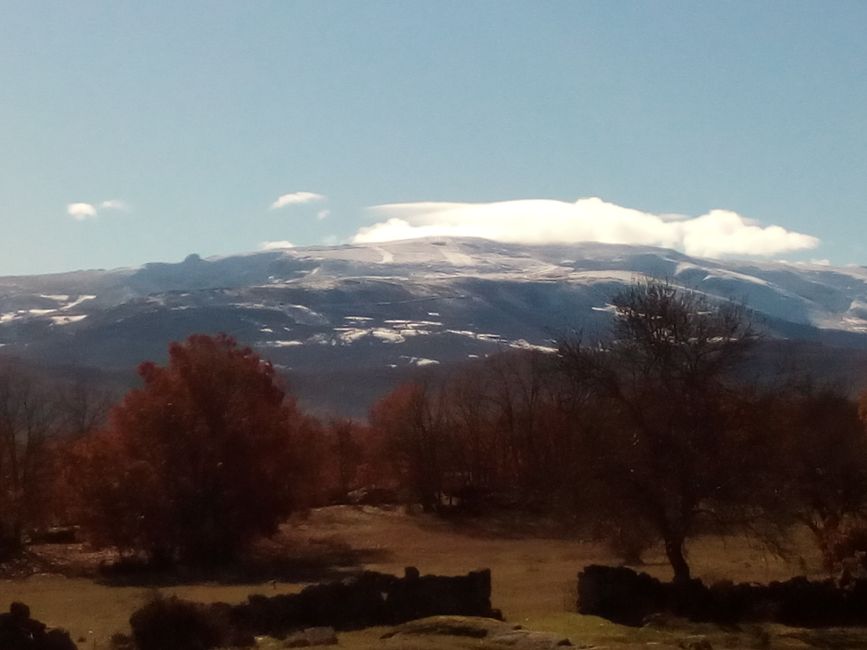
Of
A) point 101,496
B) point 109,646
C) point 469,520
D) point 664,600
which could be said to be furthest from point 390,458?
point 109,646

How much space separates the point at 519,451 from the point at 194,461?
3737 cm

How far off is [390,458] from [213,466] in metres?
28.9

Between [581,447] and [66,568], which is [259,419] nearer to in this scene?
[66,568]

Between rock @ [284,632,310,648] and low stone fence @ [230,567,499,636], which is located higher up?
rock @ [284,632,310,648]

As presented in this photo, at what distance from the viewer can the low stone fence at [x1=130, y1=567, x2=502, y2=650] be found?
896 inches

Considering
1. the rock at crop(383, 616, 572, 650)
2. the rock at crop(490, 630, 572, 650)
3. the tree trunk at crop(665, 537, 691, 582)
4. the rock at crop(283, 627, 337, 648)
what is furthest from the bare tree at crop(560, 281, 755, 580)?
the rock at crop(283, 627, 337, 648)

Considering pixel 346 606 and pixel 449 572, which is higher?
pixel 346 606

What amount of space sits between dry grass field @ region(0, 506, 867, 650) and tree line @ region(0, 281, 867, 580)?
252 cm

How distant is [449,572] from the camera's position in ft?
139

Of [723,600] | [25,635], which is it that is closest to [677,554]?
[723,600]

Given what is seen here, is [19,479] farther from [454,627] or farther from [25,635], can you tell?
[454,627]

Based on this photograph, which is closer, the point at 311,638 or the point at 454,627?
the point at 311,638

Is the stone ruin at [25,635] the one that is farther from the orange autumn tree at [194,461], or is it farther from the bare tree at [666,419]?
the orange autumn tree at [194,461]

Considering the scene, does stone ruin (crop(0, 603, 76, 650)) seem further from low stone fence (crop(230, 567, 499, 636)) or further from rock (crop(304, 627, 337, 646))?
low stone fence (crop(230, 567, 499, 636))
